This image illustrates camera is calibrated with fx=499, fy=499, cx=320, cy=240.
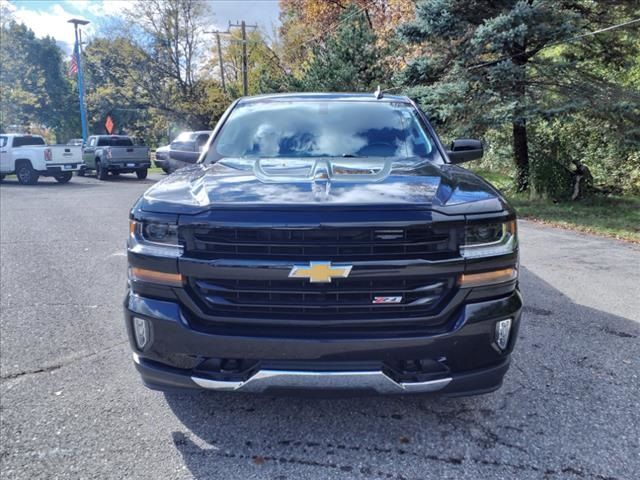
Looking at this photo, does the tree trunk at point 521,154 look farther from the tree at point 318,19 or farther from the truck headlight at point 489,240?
the truck headlight at point 489,240

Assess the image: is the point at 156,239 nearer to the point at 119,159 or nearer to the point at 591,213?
the point at 591,213

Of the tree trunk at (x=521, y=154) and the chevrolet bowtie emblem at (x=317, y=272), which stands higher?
the tree trunk at (x=521, y=154)

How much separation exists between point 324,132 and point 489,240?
178 cm

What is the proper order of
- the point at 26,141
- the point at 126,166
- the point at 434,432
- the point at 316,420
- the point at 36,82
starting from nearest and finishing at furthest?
the point at 434,432 → the point at 316,420 → the point at 26,141 → the point at 126,166 → the point at 36,82

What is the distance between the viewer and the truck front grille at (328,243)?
2.24 meters

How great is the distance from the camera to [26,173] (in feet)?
63.1

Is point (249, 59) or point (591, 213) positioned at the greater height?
point (249, 59)

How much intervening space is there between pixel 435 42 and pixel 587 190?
16.9 ft

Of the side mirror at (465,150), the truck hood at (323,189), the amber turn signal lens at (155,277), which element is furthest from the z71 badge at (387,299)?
the side mirror at (465,150)

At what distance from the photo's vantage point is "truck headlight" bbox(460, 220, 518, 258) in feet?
7.59

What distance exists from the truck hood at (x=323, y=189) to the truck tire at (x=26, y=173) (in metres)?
19.1

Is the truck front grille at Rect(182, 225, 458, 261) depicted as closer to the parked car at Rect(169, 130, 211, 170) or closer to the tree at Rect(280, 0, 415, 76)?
the parked car at Rect(169, 130, 211, 170)

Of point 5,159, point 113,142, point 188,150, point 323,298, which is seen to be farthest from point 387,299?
point 113,142

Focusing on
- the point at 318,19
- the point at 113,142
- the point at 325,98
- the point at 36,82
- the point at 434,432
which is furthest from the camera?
the point at 36,82
